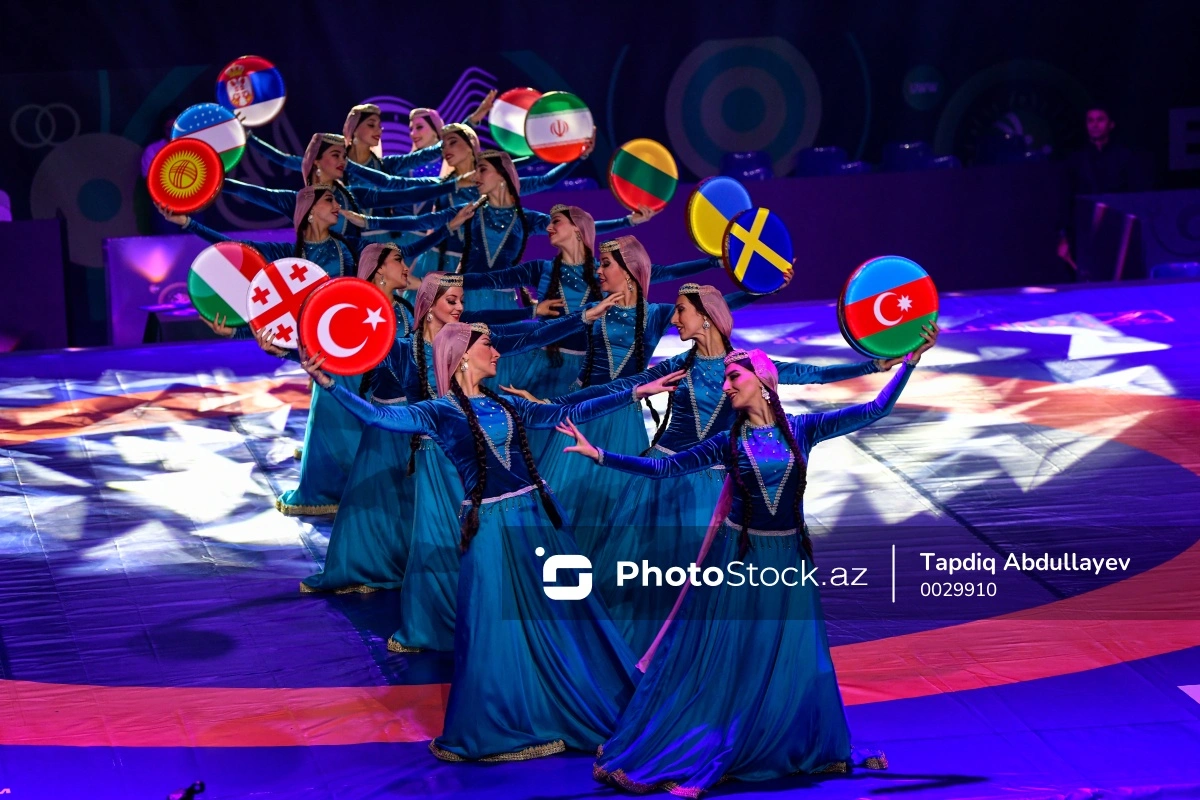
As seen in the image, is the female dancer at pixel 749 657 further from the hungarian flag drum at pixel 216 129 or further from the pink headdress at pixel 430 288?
the hungarian flag drum at pixel 216 129

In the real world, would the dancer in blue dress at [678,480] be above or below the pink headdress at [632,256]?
below

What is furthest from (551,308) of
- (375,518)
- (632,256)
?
(375,518)

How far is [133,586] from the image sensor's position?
679 centimetres

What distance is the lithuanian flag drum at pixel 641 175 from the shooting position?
311 inches

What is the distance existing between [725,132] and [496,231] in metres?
6.50

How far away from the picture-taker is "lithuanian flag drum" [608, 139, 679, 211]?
7895mm

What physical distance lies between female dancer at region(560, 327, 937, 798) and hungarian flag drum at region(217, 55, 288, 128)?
189 inches

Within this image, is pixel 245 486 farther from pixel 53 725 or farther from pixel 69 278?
pixel 69 278

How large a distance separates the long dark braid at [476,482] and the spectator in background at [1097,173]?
948cm

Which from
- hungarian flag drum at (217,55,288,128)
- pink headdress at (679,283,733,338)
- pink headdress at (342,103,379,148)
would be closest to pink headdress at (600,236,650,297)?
pink headdress at (679,283,733,338)

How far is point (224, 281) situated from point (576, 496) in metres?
1.64

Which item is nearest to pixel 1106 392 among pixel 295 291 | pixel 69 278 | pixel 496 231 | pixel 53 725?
pixel 496 231

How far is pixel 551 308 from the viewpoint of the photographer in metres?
6.82

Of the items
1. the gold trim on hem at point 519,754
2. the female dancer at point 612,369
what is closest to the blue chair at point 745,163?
the female dancer at point 612,369
